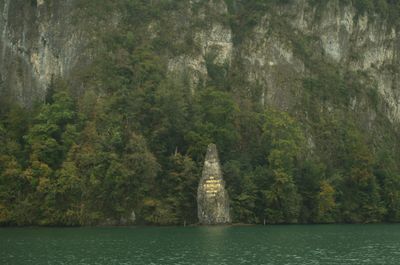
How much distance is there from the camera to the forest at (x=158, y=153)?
67312 mm

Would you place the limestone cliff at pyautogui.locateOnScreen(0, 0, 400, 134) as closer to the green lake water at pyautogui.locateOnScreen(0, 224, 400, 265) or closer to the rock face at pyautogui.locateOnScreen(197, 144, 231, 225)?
the rock face at pyautogui.locateOnScreen(197, 144, 231, 225)

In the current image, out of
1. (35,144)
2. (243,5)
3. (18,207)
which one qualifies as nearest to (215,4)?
(243,5)

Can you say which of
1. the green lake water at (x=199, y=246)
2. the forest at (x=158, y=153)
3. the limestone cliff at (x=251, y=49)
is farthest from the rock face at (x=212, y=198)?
the limestone cliff at (x=251, y=49)

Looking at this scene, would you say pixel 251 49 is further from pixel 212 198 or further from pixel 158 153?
pixel 212 198

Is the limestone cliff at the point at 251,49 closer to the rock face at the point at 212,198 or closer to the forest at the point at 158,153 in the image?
the forest at the point at 158,153

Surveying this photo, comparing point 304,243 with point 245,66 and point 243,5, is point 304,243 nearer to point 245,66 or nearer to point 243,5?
point 245,66

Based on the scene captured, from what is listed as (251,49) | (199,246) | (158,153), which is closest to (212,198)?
(158,153)

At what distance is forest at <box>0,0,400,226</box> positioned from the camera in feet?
221

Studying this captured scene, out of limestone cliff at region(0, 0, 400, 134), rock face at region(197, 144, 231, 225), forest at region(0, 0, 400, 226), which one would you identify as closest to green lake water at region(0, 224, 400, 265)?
forest at region(0, 0, 400, 226)

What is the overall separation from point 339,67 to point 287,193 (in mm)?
29762

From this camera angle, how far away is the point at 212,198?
226 ft

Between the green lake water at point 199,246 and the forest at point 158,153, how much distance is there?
5.80m

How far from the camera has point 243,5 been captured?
94500 mm

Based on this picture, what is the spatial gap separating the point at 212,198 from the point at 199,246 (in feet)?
76.9
